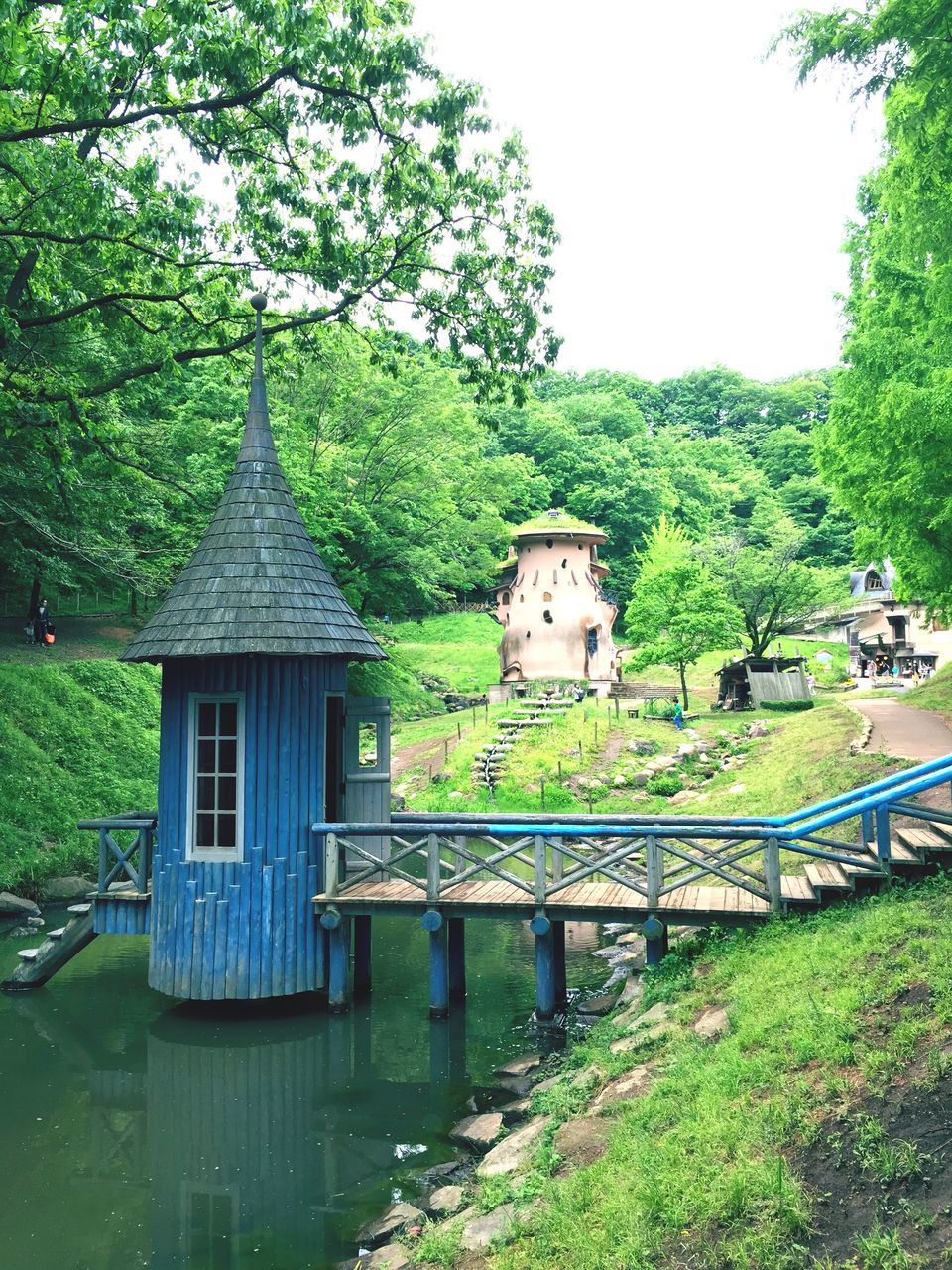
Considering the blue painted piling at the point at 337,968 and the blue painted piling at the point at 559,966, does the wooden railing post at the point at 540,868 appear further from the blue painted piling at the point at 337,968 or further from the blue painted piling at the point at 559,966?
the blue painted piling at the point at 337,968

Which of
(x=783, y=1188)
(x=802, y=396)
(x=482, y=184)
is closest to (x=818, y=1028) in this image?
(x=783, y=1188)

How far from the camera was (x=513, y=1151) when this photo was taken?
6746 millimetres

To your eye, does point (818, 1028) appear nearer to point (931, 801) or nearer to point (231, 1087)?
point (231, 1087)

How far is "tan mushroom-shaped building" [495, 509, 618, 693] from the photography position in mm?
37031

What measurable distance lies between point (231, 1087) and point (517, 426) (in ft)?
182

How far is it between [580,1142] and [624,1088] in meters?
0.79

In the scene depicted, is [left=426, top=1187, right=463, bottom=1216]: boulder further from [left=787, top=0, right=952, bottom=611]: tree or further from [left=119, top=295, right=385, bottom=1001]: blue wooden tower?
[left=787, top=0, right=952, bottom=611]: tree

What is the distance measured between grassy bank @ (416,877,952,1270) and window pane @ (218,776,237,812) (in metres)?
5.13

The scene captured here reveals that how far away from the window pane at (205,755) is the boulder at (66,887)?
7239 millimetres

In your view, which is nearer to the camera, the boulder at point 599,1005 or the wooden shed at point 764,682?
the boulder at point 599,1005

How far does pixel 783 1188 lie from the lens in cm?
454

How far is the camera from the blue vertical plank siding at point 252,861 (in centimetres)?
1053

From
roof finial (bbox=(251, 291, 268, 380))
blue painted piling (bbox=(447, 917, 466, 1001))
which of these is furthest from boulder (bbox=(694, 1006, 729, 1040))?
roof finial (bbox=(251, 291, 268, 380))

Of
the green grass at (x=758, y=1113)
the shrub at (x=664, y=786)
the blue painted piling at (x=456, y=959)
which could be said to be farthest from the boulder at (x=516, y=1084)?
the shrub at (x=664, y=786)
